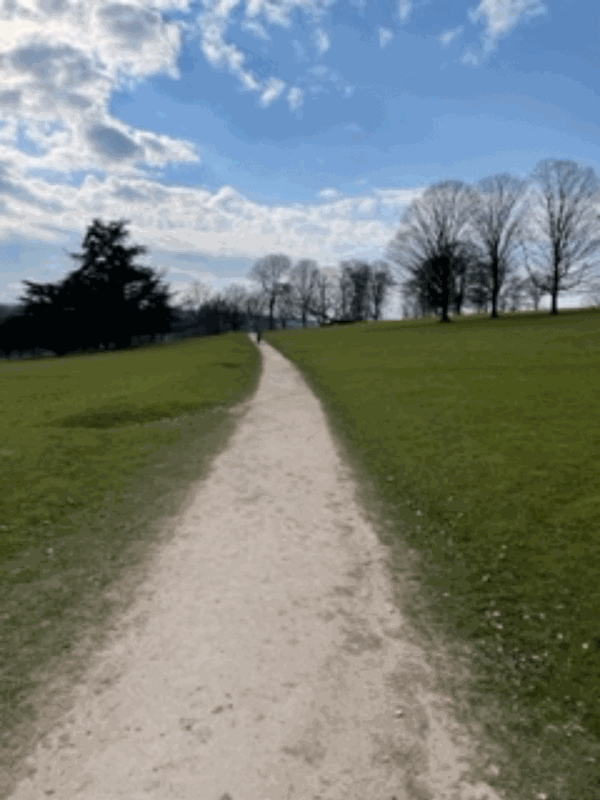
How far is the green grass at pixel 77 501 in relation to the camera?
17.7 feet

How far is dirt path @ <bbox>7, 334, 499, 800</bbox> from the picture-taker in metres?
3.75

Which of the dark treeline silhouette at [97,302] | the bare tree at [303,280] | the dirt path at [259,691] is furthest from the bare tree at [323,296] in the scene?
the dirt path at [259,691]

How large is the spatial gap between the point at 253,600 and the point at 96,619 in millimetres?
1880

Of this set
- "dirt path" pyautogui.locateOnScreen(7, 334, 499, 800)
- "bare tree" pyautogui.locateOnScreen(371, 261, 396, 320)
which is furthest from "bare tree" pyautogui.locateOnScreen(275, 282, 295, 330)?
"dirt path" pyautogui.locateOnScreen(7, 334, 499, 800)

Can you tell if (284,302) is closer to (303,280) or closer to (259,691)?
(303,280)

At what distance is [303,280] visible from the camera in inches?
4855

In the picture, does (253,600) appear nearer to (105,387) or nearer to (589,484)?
(589,484)

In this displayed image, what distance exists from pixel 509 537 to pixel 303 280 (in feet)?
393

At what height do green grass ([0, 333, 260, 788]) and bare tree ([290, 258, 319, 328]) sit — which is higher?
bare tree ([290, 258, 319, 328])

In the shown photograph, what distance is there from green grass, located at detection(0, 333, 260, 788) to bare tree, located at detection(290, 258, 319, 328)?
337ft

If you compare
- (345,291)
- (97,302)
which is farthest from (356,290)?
(97,302)

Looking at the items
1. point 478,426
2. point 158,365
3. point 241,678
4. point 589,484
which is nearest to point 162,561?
point 241,678

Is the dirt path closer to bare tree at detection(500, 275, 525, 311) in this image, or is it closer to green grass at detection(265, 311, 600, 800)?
green grass at detection(265, 311, 600, 800)

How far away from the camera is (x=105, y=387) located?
2408cm
